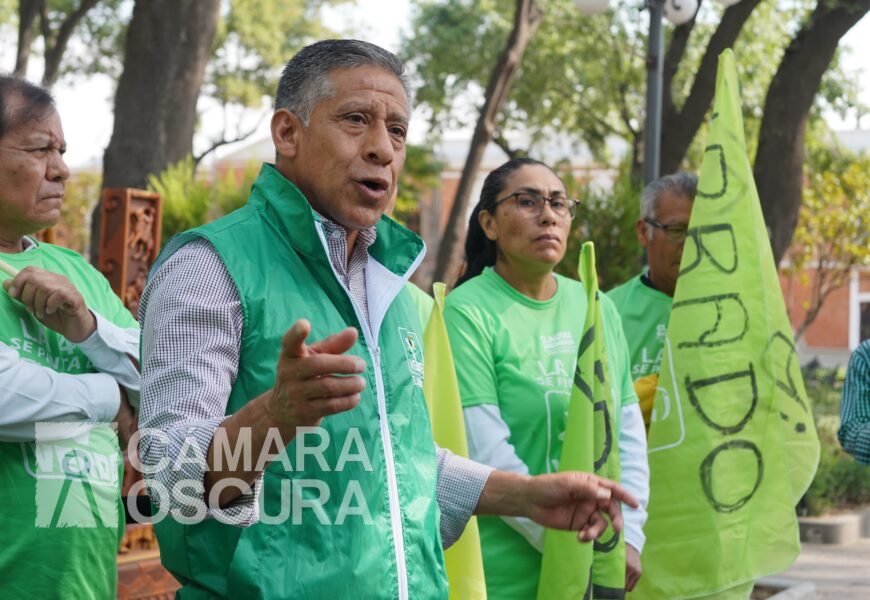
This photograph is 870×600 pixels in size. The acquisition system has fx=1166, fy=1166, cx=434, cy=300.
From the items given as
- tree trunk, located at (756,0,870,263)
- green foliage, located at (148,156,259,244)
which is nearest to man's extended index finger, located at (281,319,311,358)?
green foliage, located at (148,156,259,244)

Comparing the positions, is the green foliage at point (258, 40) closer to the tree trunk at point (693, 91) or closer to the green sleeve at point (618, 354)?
the tree trunk at point (693, 91)

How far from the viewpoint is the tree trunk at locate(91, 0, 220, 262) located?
10312 millimetres

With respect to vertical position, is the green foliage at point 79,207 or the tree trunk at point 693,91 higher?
the green foliage at point 79,207

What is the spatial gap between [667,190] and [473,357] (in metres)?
1.48

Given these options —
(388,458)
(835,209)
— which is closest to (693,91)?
(388,458)

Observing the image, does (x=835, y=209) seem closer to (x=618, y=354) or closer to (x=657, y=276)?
(x=657, y=276)

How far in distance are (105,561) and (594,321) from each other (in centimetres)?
166

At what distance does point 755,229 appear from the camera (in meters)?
4.44

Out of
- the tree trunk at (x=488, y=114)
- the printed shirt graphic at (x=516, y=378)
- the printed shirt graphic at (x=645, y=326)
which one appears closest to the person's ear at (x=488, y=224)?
the printed shirt graphic at (x=516, y=378)

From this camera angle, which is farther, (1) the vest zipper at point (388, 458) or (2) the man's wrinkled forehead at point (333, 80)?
(2) the man's wrinkled forehead at point (333, 80)

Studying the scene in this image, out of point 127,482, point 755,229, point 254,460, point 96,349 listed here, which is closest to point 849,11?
point 755,229

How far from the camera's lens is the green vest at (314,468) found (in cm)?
207

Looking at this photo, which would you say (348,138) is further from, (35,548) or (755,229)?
(755,229)

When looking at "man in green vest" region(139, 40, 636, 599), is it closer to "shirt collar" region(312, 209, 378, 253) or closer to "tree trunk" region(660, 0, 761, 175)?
"shirt collar" region(312, 209, 378, 253)
